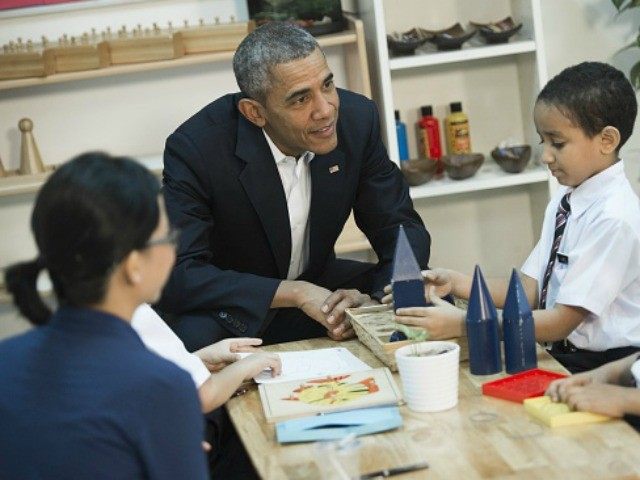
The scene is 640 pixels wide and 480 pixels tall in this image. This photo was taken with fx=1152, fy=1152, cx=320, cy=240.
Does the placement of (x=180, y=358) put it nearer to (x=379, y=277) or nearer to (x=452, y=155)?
(x=379, y=277)

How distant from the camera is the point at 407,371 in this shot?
2.02m

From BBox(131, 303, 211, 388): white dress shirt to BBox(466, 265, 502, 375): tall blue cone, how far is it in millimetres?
513

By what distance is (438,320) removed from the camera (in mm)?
2271

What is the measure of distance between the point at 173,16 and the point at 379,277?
5.13 feet

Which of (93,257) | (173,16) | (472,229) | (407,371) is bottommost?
(472,229)

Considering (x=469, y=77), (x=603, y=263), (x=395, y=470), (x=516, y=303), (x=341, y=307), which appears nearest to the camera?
(x=395, y=470)

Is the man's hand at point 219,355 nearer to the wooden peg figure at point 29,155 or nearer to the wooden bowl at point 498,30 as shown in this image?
the wooden peg figure at point 29,155

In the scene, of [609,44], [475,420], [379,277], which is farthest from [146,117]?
[475,420]

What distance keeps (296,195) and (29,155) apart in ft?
4.23

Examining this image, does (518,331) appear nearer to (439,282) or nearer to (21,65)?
(439,282)

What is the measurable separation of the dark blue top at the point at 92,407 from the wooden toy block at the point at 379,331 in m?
0.79

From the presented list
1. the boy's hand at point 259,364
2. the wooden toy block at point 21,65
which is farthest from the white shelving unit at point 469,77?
the boy's hand at point 259,364

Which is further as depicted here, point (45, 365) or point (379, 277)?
point (379, 277)

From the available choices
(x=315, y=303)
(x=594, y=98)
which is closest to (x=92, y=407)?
(x=315, y=303)
